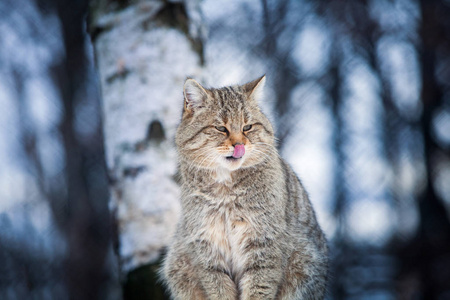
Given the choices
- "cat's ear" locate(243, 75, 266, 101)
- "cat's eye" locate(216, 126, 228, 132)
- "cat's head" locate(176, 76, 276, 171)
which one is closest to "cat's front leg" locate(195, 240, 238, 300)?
"cat's head" locate(176, 76, 276, 171)

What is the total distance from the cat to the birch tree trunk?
10 centimetres

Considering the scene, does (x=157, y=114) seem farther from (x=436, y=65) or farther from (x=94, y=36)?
(x=436, y=65)

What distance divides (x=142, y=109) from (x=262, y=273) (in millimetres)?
1039

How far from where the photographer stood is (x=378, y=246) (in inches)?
155

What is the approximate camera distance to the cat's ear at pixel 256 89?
2145mm

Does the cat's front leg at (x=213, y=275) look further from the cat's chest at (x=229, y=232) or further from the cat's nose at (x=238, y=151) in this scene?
the cat's nose at (x=238, y=151)

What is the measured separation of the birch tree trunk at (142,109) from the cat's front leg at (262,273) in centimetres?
47

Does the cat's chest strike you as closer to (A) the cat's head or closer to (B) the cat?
(B) the cat

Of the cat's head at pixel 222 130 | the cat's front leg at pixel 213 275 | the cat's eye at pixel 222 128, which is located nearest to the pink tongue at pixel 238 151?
the cat's head at pixel 222 130

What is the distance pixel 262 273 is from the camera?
186 centimetres

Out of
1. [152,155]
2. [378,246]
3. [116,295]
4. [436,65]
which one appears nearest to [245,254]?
[152,155]

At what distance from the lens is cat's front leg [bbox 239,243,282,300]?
1.84m

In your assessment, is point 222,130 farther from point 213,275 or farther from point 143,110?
point 213,275

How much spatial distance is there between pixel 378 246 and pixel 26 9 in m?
4.57
